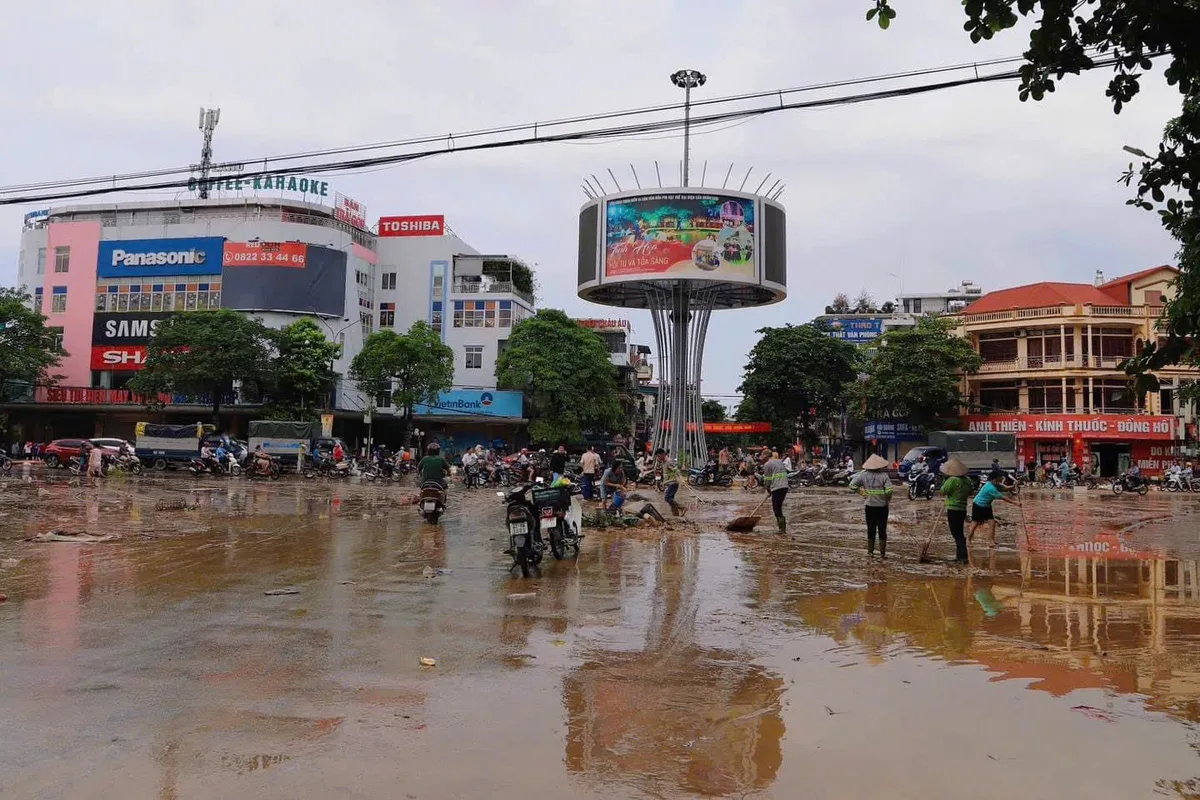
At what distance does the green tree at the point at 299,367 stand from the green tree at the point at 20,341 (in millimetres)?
11822

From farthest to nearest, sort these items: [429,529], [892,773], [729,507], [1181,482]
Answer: [1181,482]
[729,507]
[429,529]
[892,773]

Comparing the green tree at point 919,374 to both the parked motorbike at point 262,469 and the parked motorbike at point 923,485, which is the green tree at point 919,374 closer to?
the parked motorbike at point 923,485

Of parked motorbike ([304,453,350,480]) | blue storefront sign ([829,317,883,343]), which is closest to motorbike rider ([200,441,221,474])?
parked motorbike ([304,453,350,480])

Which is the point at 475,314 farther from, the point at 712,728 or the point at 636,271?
the point at 712,728

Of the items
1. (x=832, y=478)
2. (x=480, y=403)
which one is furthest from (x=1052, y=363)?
(x=480, y=403)

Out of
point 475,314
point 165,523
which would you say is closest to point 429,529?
point 165,523

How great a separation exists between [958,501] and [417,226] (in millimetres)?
51535

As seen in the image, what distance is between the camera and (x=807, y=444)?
5644 cm

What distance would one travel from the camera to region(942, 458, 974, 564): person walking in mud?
11992 millimetres

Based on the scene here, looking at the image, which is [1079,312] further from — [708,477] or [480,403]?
[480,403]

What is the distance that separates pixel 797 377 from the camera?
179 ft

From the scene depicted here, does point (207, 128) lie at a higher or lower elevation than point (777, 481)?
higher

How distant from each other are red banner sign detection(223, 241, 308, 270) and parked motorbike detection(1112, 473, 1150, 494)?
42.0 m

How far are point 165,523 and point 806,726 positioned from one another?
13.9 m
